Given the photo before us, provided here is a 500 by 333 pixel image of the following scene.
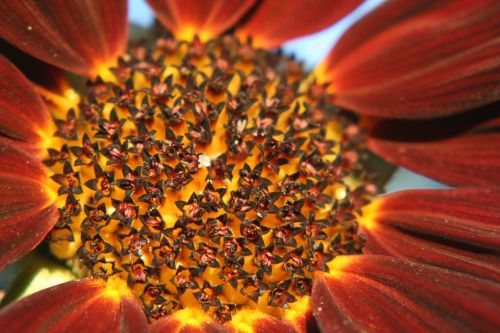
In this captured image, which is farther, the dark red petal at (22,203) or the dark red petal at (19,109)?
the dark red petal at (19,109)

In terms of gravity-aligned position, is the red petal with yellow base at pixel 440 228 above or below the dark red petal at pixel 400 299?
above

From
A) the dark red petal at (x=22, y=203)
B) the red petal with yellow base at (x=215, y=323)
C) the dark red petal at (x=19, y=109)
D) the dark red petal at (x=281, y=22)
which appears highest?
the dark red petal at (x=281, y=22)

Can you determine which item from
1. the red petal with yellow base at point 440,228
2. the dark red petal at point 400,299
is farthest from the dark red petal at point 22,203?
the red petal with yellow base at point 440,228

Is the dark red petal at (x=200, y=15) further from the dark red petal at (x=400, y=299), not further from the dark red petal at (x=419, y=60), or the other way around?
the dark red petal at (x=400, y=299)

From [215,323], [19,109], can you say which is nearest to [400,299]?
[215,323]

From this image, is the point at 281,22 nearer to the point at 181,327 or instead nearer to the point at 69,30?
the point at 69,30

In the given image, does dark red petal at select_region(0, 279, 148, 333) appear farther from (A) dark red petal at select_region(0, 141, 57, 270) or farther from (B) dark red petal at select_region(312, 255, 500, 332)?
(B) dark red petal at select_region(312, 255, 500, 332)

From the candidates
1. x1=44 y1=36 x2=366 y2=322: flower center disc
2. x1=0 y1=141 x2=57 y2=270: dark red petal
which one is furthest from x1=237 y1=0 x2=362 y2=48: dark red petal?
x1=0 y1=141 x2=57 y2=270: dark red petal
